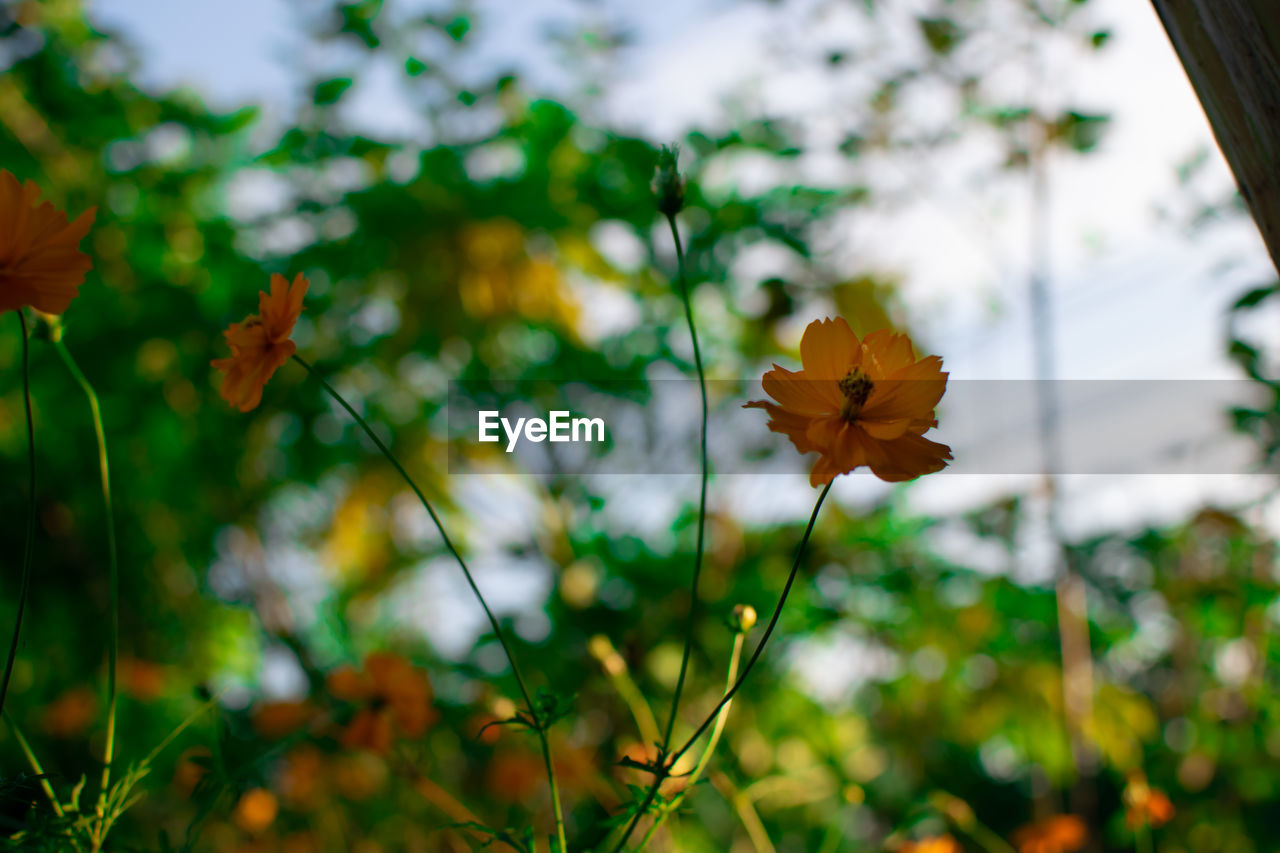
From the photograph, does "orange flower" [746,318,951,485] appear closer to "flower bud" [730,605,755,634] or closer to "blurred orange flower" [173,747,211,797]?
"flower bud" [730,605,755,634]

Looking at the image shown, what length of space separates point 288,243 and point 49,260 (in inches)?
44.2

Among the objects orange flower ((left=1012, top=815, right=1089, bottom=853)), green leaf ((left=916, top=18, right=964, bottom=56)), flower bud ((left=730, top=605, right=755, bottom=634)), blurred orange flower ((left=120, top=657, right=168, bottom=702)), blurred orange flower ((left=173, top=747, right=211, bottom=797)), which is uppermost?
green leaf ((left=916, top=18, right=964, bottom=56))

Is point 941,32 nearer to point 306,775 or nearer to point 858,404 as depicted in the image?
point 858,404

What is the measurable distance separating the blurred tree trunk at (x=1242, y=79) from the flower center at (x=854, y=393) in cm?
24

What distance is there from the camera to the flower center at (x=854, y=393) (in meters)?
0.34

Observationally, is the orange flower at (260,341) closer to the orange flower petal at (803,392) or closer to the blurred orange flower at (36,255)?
the blurred orange flower at (36,255)

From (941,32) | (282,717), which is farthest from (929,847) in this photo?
(941,32)

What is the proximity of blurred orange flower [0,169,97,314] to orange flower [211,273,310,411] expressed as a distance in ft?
0.22

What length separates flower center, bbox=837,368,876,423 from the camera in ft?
1.12

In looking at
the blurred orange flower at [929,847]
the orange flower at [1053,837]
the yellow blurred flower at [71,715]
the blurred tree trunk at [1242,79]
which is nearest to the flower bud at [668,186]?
the blurred tree trunk at [1242,79]

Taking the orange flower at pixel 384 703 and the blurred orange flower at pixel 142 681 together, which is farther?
the blurred orange flower at pixel 142 681

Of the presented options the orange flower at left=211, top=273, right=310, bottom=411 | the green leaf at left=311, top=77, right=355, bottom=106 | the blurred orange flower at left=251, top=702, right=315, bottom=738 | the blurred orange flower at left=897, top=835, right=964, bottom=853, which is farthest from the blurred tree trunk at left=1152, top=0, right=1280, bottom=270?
the green leaf at left=311, top=77, right=355, bottom=106

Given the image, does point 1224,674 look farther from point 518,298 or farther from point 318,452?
point 318,452

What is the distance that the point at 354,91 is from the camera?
4.07 ft
